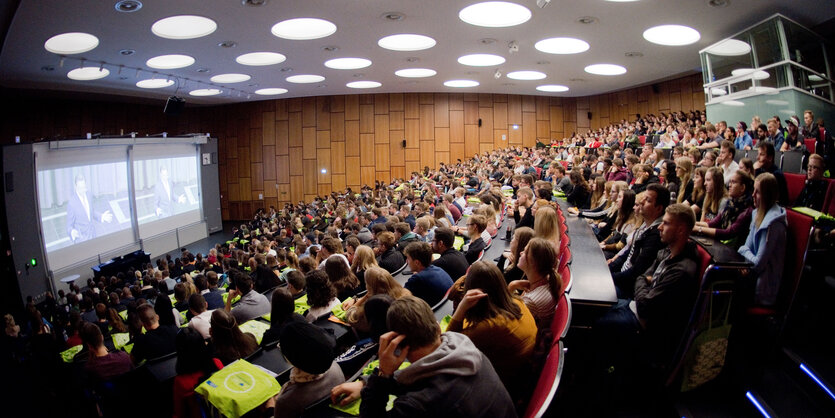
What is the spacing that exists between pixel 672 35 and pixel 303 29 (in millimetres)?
6947

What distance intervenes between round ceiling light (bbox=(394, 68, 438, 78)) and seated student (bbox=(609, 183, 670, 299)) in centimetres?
969

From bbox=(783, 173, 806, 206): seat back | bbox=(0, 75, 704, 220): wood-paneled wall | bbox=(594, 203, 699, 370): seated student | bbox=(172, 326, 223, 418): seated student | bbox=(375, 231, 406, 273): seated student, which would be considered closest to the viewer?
bbox=(594, 203, 699, 370): seated student

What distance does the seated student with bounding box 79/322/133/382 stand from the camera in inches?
153

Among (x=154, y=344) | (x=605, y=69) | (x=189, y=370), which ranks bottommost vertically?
(x=154, y=344)

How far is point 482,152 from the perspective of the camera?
57.9ft

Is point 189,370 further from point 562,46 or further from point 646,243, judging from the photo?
point 562,46

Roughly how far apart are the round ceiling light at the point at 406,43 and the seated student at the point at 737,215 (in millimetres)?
6738

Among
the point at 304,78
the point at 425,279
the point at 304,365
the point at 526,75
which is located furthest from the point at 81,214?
the point at 526,75

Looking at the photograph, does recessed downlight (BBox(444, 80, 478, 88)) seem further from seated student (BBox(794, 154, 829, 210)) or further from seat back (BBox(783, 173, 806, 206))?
seated student (BBox(794, 154, 829, 210))

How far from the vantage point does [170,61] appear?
31.6ft

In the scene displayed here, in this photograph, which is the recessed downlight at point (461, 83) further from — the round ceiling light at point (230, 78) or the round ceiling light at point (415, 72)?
the round ceiling light at point (230, 78)

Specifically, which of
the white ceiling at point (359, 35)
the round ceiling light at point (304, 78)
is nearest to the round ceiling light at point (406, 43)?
the white ceiling at point (359, 35)

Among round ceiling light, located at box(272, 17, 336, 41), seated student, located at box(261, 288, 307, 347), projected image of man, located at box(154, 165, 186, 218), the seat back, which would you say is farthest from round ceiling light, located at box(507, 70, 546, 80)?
seated student, located at box(261, 288, 307, 347)

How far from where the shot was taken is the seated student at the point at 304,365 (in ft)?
6.80
